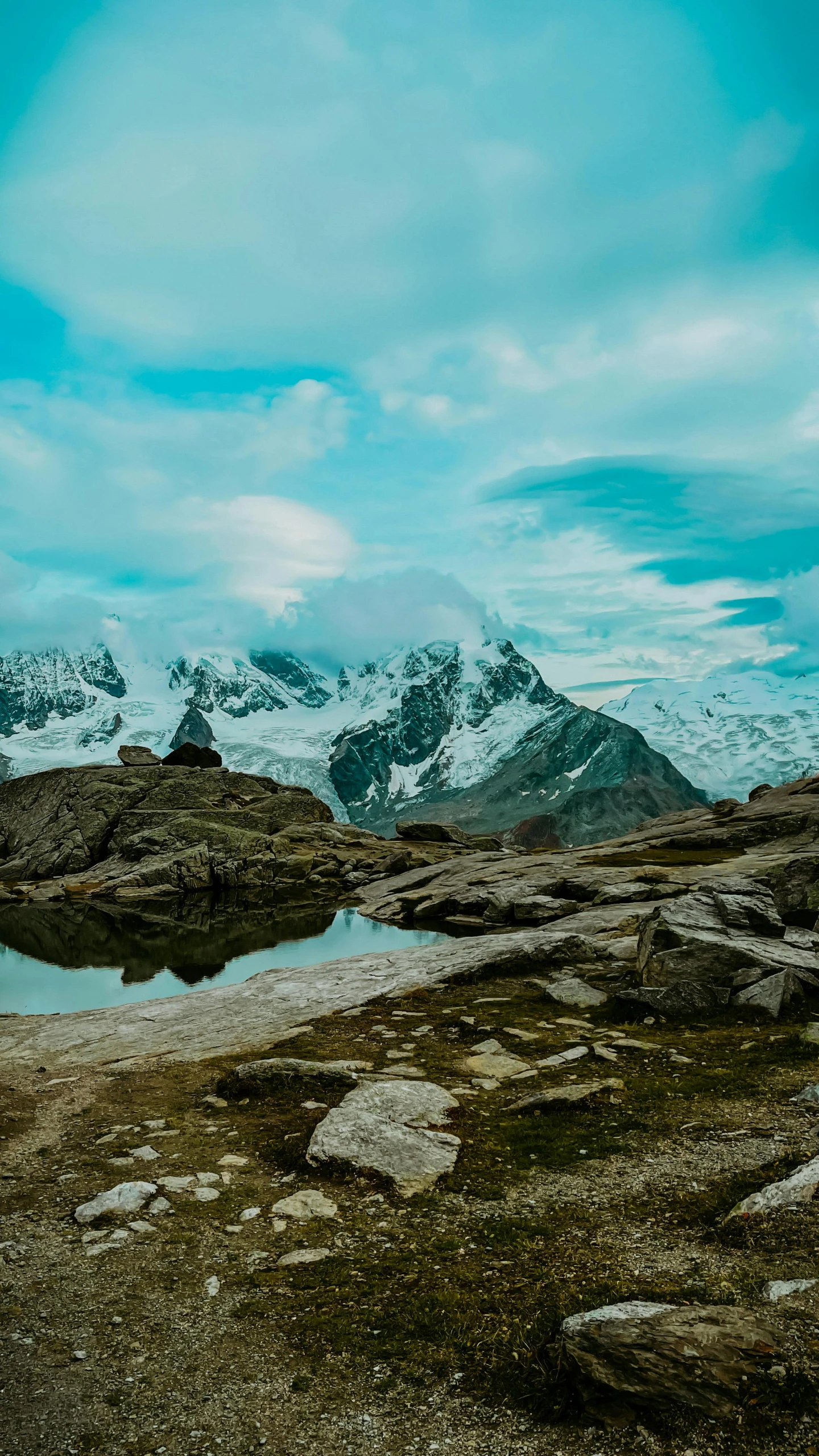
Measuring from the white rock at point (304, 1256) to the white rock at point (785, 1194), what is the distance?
14.6 ft

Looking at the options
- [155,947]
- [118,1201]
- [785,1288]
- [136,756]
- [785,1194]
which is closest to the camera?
[785,1288]

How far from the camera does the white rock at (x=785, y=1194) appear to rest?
8414 mm

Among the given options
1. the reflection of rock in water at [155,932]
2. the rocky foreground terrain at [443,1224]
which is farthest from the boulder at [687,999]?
the reflection of rock in water at [155,932]

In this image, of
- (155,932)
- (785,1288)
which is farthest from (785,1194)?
(155,932)

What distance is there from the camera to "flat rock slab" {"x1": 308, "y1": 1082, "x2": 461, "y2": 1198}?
10.9 m

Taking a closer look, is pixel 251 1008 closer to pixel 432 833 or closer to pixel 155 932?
pixel 155 932

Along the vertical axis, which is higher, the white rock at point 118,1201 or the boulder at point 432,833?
the white rock at point 118,1201

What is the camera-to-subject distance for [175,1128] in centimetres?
1359

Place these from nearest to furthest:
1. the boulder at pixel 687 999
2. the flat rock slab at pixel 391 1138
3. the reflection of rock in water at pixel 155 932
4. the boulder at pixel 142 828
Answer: the flat rock slab at pixel 391 1138
the boulder at pixel 687 999
the reflection of rock in water at pixel 155 932
the boulder at pixel 142 828

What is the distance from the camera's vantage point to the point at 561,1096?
1307 centimetres

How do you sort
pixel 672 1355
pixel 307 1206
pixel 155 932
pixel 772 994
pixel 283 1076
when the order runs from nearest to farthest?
pixel 672 1355 < pixel 307 1206 < pixel 283 1076 < pixel 772 994 < pixel 155 932

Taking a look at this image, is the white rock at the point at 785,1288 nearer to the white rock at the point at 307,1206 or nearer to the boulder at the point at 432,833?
the white rock at the point at 307,1206

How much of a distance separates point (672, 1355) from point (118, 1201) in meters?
7.58

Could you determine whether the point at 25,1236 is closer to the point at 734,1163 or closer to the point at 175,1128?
the point at 175,1128
